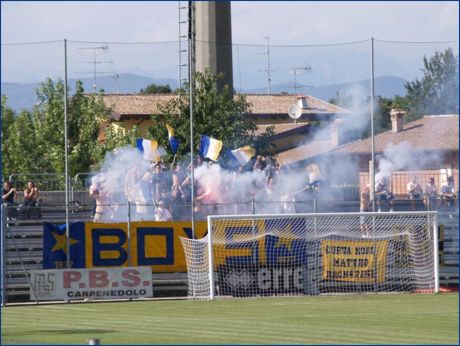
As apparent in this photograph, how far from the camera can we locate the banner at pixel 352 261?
84.3 feet

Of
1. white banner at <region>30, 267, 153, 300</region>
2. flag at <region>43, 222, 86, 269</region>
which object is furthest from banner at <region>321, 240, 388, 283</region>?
flag at <region>43, 222, 86, 269</region>

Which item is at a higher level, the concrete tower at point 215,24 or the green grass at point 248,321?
the concrete tower at point 215,24

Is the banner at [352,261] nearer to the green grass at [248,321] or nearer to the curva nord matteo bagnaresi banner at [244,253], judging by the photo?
the curva nord matteo bagnaresi banner at [244,253]

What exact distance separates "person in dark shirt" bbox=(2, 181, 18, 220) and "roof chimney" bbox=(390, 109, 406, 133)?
30.0 feet

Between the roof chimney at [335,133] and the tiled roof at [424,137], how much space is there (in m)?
0.33

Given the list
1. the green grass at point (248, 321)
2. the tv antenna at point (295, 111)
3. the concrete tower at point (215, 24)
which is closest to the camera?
the green grass at point (248, 321)

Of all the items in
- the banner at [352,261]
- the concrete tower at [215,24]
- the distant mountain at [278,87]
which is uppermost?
the concrete tower at [215,24]

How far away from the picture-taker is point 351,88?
28328 millimetres

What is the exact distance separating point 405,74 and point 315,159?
367 centimetres

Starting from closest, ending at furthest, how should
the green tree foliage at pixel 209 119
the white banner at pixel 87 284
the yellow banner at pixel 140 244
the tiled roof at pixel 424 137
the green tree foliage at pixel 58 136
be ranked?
A: the white banner at pixel 87 284 → the yellow banner at pixel 140 244 → the tiled roof at pixel 424 137 → the green tree foliage at pixel 209 119 → the green tree foliage at pixel 58 136

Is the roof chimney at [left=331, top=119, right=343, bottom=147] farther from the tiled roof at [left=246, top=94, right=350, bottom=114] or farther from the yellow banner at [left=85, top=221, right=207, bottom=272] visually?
the yellow banner at [left=85, top=221, right=207, bottom=272]

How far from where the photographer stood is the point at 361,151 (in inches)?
1097

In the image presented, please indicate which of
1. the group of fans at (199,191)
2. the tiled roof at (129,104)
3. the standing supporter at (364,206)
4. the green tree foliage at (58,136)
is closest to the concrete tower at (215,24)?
the green tree foliage at (58,136)

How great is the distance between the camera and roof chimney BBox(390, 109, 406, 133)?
92.1 feet
